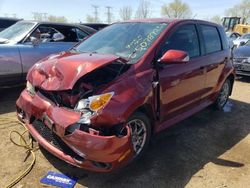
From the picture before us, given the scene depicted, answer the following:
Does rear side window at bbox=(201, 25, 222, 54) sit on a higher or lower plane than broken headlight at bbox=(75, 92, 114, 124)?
higher

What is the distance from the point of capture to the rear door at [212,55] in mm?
4828

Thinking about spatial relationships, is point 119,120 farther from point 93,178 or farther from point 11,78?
point 11,78

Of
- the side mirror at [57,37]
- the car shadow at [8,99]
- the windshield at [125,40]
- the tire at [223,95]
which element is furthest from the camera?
the side mirror at [57,37]

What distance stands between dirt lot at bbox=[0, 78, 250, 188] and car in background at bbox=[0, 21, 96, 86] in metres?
0.92

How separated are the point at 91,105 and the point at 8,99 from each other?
359 cm

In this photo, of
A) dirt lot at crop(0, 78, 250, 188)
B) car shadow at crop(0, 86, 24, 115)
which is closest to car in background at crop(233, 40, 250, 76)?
dirt lot at crop(0, 78, 250, 188)

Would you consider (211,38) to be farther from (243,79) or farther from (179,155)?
(243,79)

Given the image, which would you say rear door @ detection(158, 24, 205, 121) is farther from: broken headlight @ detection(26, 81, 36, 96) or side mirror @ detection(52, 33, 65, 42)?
side mirror @ detection(52, 33, 65, 42)

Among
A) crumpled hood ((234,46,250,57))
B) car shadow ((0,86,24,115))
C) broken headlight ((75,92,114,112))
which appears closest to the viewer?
broken headlight ((75,92,114,112))

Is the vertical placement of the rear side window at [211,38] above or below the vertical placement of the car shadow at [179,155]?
above

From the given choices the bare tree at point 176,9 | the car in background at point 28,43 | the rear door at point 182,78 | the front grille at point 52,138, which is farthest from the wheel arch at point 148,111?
the bare tree at point 176,9

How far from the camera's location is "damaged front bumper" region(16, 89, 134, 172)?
A: 2.85 metres

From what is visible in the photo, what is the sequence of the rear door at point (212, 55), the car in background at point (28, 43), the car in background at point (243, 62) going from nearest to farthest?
the rear door at point (212, 55), the car in background at point (28, 43), the car in background at point (243, 62)

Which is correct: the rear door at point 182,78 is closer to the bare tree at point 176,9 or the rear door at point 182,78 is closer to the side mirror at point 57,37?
the side mirror at point 57,37
